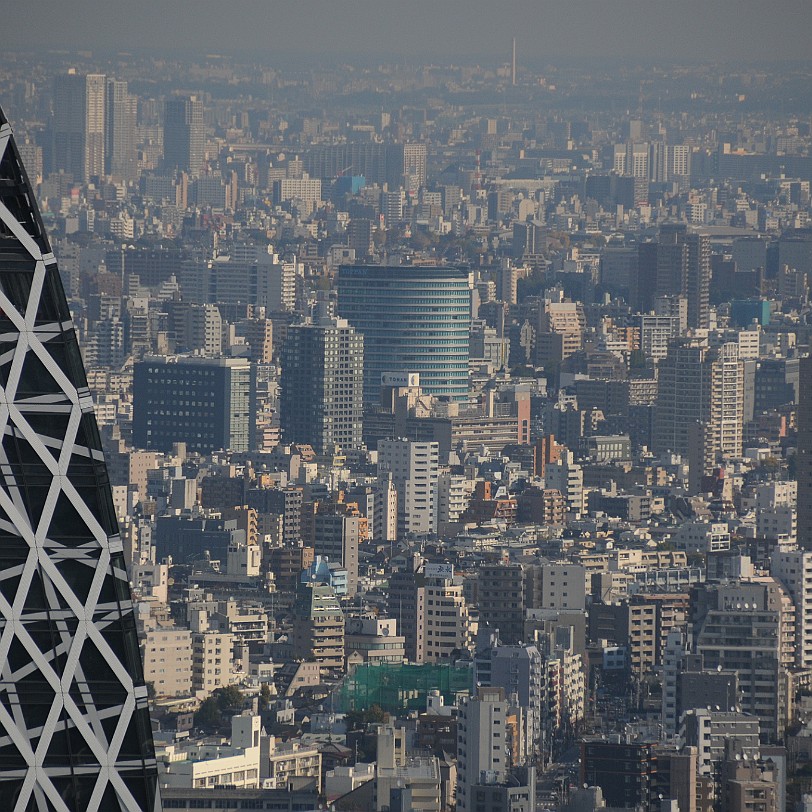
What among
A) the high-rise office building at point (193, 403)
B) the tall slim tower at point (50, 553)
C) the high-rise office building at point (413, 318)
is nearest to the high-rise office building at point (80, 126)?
the high-rise office building at point (413, 318)

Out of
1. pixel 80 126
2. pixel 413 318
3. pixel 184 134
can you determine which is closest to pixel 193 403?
pixel 413 318

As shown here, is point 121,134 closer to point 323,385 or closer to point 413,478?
point 323,385

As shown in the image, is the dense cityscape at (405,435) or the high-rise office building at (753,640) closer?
the dense cityscape at (405,435)

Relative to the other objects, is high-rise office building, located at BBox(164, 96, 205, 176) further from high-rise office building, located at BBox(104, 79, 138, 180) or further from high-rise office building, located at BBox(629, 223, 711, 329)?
high-rise office building, located at BBox(629, 223, 711, 329)

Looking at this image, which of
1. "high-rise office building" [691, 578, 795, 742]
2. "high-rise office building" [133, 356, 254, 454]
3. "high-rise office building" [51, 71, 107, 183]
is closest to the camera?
"high-rise office building" [691, 578, 795, 742]

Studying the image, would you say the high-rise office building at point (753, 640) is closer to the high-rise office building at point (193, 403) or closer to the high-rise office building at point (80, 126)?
the high-rise office building at point (193, 403)

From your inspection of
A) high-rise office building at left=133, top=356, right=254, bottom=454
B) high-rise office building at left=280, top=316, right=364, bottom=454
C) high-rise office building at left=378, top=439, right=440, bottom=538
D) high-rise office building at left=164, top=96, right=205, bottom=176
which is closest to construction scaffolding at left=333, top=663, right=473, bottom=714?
high-rise office building at left=378, top=439, right=440, bottom=538
